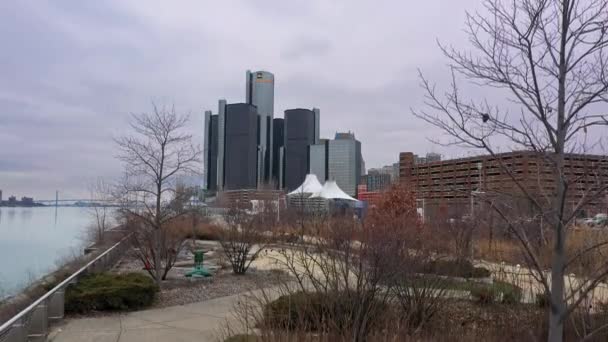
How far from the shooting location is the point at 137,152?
1213 cm

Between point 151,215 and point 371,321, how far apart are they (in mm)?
8431

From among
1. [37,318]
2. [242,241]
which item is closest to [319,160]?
[242,241]

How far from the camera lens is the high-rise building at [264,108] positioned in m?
69.2

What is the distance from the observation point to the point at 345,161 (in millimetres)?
62375

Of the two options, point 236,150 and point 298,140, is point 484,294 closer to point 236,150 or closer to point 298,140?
point 236,150

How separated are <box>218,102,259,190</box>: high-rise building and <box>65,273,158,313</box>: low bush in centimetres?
3387

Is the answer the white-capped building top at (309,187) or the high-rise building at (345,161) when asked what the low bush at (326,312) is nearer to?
the white-capped building top at (309,187)

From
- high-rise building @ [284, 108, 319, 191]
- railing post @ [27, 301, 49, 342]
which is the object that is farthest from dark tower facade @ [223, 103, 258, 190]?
railing post @ [27, 301, 49, 342]

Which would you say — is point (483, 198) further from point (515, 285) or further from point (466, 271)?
point (466, 271)

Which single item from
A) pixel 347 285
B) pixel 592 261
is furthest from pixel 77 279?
pixel 592 261

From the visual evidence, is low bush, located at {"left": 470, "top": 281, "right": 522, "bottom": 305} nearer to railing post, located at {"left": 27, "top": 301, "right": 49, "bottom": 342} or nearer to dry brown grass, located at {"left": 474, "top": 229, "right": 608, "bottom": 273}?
dry brown grass, located at {"left": 474, "top": 229, "right": 608, "bottom": 273}

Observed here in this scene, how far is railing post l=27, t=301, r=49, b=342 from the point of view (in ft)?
22.0

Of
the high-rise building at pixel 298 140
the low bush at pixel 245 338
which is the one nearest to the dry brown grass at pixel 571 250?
the low bush at pixel 245 338

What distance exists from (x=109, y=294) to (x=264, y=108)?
63058 millimetres
